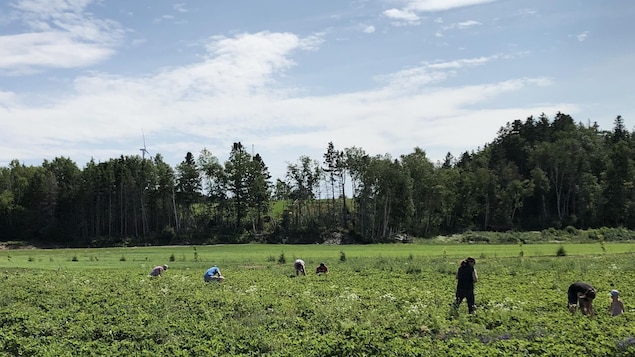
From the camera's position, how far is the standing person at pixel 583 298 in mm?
18220

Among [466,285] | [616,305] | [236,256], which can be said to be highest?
[466,285]

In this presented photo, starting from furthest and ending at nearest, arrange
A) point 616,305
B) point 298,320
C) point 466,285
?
point 466,285
point 616,305
point 298,320

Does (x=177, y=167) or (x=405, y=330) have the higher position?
(x=177, y=167)

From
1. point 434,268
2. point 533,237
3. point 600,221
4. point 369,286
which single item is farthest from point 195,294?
point 600,221

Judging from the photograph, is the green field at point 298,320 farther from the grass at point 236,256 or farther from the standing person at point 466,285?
the grass at point 236,256

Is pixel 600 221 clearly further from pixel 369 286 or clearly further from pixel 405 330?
pixel 405 330

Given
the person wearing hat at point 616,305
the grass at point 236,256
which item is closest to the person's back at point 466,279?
the person wearing hat at point 616,305

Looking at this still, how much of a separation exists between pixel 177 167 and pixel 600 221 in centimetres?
9229

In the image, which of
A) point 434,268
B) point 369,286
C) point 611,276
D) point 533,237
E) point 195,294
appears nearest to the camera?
point 195,294

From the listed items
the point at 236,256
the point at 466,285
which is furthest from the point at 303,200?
the point at 466,285

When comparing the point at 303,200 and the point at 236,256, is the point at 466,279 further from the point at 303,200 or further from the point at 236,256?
the point at 303,200

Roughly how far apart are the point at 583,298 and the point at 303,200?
10536 centimetres

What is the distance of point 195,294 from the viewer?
74.7 ft

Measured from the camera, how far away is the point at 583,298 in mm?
18406
